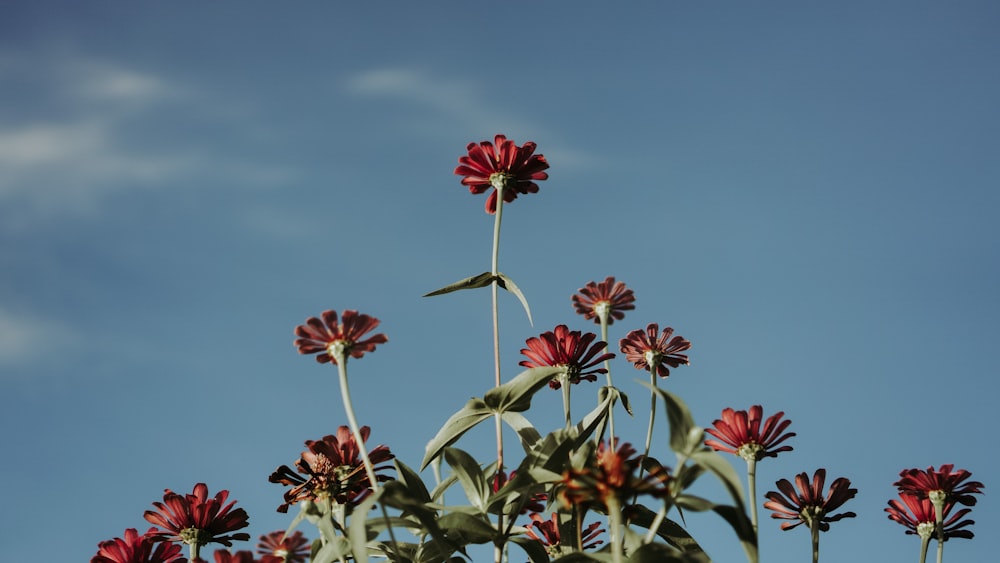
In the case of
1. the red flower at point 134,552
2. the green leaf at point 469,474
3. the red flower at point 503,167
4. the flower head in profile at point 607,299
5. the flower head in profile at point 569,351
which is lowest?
the red flower at point 134,552

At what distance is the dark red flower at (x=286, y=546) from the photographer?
240 centimetres

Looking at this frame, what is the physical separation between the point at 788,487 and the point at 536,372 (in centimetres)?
93

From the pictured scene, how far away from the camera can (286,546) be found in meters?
2.49

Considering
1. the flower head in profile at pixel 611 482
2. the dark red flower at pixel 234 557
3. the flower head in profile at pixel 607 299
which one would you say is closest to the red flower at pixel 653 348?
the flower head in profile at pixel 607 299

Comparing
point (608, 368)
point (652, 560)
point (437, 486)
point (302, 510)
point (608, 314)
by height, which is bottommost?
point (652, 560)

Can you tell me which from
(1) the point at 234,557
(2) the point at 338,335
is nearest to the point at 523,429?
(2) the point at 338,335

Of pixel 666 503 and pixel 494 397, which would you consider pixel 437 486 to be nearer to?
pixel 494 397

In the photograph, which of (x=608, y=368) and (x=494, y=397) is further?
(x=608, y=368)

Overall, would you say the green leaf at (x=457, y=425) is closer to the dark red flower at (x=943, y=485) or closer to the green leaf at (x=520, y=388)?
the green leaf at (x=520, y=388)

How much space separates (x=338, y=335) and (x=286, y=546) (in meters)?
0.80

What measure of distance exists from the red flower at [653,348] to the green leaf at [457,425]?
0.81 metres

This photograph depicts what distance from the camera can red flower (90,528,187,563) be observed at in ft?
7.04

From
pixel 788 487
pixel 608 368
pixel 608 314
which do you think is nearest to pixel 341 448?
pixel 608 368

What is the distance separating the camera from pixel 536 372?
2203 mm
